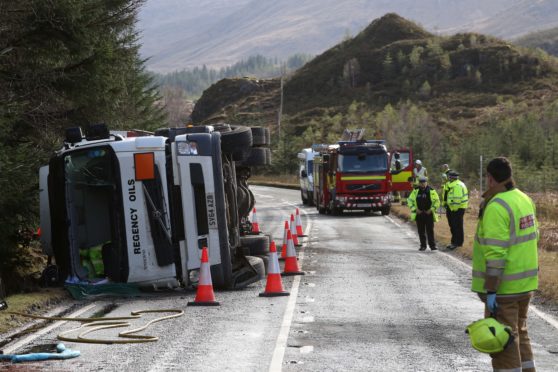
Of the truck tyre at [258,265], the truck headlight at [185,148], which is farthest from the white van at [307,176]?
A: the truck headlight at [185,148]

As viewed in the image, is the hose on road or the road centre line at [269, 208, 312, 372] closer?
the road centre line at [269, 208, 312, 372]

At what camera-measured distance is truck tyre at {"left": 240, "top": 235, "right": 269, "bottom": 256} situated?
57.2 ft

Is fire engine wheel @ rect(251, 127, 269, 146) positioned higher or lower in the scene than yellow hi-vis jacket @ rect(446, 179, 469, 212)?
higher

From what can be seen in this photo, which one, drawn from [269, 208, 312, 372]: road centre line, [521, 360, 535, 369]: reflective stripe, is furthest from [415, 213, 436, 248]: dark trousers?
[521, 360, 535, 369]: reflective stripe

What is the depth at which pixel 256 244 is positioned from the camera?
57.8 feet

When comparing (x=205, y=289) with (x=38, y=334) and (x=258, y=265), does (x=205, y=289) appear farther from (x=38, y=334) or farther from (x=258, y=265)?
(x=38, y=334)

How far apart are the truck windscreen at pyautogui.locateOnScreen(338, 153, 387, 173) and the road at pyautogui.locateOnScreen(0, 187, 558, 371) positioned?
17.7 meters

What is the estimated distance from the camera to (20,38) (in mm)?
18375

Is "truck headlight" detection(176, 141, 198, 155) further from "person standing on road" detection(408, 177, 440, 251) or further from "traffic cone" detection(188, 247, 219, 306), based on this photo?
"person standing on road" detection(408, 177, 440, 251)

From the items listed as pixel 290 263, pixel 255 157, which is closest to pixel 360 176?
pixel 255 157

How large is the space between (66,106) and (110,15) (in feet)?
7.45

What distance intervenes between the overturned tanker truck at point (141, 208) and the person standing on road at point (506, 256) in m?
7.37

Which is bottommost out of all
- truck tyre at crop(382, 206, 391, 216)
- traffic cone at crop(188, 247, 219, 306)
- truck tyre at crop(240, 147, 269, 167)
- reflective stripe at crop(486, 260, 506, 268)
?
truck tyre at crop(382, 206, 391, 216)

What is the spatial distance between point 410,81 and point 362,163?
362ft
